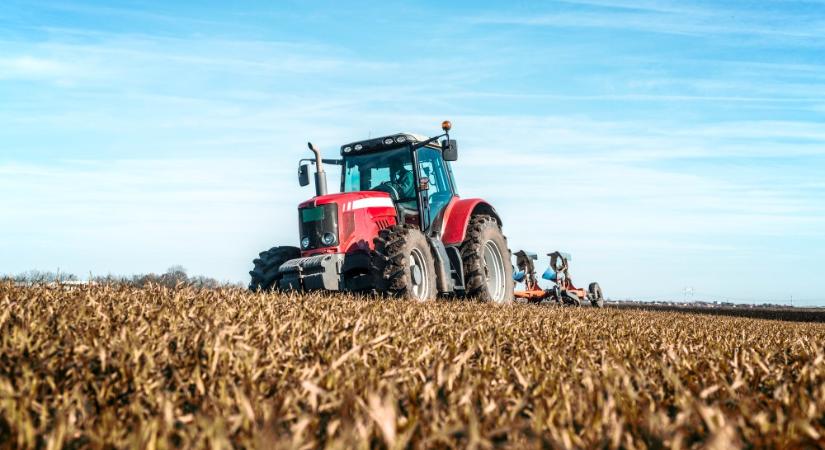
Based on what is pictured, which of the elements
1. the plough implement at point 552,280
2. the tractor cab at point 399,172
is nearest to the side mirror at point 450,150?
the tractor cab at point 399,172

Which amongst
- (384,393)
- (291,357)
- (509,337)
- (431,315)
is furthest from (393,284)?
(384,393)

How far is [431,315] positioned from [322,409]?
330 centimetres

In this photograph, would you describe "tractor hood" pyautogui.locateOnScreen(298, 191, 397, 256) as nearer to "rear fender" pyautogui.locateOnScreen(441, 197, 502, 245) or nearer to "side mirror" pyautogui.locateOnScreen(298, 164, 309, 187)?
"side mirror" pyautogui.locateOnScreen(298, 164, 309, 187)

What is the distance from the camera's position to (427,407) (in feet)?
7.52

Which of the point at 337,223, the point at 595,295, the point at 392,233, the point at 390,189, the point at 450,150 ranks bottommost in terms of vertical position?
the point at 595,295

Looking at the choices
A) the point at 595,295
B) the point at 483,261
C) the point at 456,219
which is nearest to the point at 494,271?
the point at 483,261

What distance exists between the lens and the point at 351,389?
2.32 meters

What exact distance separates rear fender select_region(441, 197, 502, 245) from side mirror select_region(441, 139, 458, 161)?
3.52 feet

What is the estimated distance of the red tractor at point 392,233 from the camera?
27.0 feet

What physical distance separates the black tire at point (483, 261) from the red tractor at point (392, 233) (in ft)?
0.05

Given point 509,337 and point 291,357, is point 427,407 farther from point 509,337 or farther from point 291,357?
point 509,337

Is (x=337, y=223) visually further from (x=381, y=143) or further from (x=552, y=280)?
(x=552, y=280)

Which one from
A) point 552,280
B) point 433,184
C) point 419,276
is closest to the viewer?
point 419,276

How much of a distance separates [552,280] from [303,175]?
7715 millimetres
